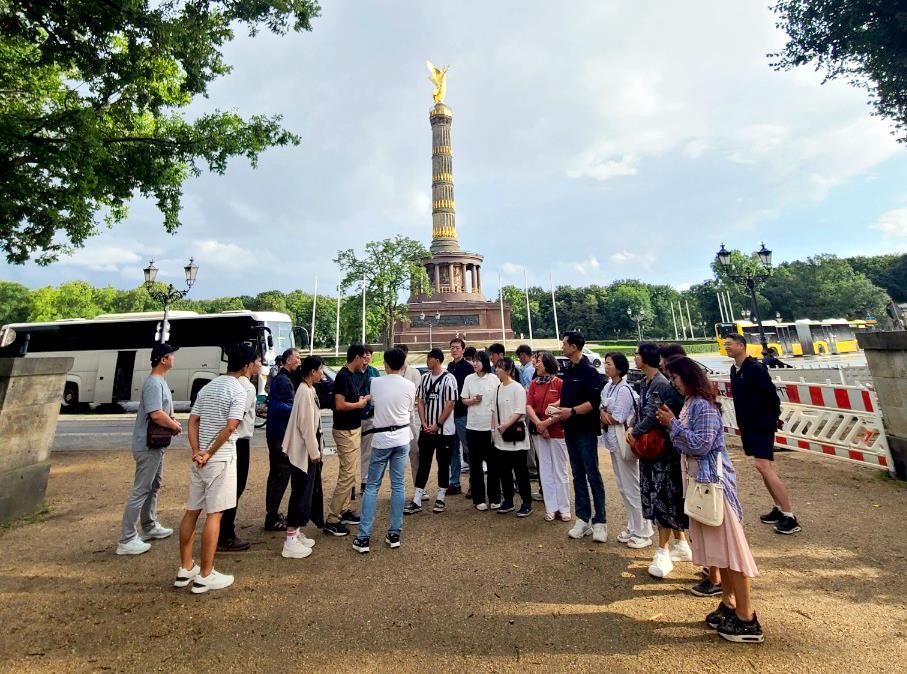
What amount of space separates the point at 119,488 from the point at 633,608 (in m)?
7.24

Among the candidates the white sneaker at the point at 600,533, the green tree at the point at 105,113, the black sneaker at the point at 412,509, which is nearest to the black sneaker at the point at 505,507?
the black sneaker at the point at 412,509

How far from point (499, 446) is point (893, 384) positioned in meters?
5.48

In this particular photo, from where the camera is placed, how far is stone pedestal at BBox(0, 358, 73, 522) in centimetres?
508

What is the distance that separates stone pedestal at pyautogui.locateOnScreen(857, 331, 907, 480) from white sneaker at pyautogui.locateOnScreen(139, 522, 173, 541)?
885 cm

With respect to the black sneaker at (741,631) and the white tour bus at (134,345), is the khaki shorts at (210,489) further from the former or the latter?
the white tour bus at (134,345)

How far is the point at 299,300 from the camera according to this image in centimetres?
8819

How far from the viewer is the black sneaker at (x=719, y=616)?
2.81 metres

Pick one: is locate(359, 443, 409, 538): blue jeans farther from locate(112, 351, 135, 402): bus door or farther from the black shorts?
locate(112, 351, 135, 402): bus door

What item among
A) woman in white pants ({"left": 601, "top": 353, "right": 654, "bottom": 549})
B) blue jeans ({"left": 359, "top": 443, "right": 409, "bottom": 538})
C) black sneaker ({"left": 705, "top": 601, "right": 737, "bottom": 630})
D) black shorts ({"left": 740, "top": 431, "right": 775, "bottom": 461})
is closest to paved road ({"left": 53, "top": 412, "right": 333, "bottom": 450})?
blue jeans ({"left": 359, "top": 443, "right": 409, "bottom": 538})

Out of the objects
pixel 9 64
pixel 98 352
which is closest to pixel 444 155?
pixel 98 352

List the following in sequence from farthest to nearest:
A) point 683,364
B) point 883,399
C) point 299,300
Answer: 1. point 299,300
2. point 883,399
3. point 683,364

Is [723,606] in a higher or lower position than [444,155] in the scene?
lower

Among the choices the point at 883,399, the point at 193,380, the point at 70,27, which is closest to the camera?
the point at 883,399

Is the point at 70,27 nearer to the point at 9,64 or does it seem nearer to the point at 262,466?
the point at 9,64
